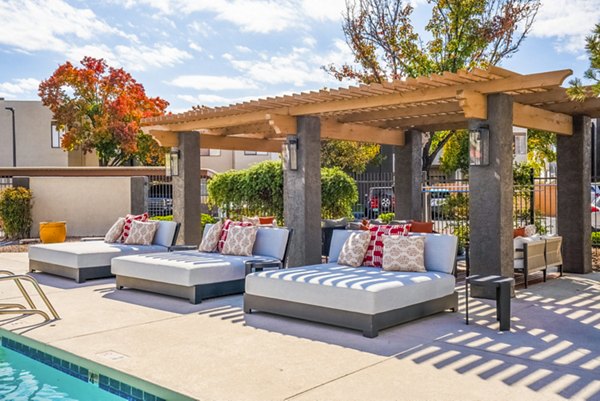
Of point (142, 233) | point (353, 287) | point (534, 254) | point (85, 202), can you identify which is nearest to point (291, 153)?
point (142, 233)

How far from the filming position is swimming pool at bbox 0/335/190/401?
4.57 m

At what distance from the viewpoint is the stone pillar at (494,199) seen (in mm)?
7781

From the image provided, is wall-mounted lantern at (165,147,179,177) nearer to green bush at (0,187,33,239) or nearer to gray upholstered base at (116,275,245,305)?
gray upholstered base at (116,275,245,305)

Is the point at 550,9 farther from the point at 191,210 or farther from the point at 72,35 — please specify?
the point at 72,35

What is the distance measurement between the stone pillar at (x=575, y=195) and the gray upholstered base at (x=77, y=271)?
7890 millimetres

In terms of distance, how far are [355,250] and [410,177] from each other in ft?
19.6

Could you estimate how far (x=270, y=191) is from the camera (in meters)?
15.1

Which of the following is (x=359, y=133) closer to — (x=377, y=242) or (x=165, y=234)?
(x=165, y=234)

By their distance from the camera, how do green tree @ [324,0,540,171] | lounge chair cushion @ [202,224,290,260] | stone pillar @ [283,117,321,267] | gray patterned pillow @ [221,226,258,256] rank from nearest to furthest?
lounge chair cushion @ [202,224,290,260] → gray patterned pillow @ [221,226,258,256] → stone pillar @ [283,117,321,267] → green tree @ [324,0,540,171]

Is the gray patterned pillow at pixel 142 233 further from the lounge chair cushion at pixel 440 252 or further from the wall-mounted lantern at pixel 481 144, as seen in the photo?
the wall-mounted lantern at pixel 481 144

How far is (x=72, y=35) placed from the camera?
50.6 ft

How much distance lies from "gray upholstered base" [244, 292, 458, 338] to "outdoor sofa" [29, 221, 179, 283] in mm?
3719

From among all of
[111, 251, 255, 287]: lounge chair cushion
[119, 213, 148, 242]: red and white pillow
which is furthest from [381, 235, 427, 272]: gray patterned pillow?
[119, 213, 148, 242]: red and white pillow

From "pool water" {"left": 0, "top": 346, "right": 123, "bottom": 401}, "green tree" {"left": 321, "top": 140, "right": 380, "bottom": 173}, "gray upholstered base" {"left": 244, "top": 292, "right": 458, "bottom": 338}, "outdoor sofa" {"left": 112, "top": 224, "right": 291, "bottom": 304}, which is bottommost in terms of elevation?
"pool water" {"left": 0, "top": 346, "right": 123, "bottom": 401}
